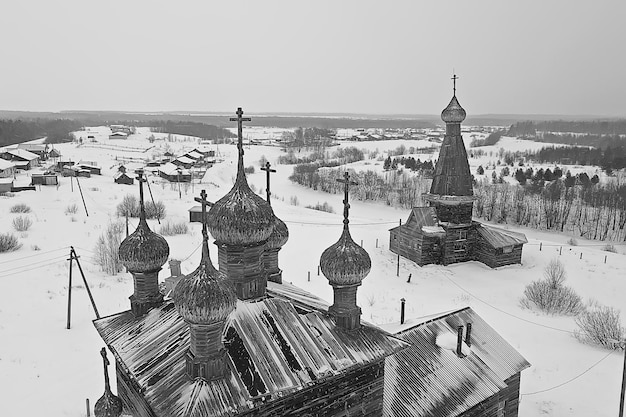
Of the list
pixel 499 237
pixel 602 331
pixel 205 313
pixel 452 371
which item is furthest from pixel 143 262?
pixel 499 237

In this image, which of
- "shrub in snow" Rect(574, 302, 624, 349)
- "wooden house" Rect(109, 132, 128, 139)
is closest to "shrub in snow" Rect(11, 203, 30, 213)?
"shrub in snow" Rect(574, 302, 624, 349)

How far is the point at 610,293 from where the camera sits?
21031 millimetres

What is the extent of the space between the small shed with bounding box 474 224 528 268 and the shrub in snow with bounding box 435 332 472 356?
1394 cm

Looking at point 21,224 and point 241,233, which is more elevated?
point 241,233

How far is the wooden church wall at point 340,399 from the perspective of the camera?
5.91m

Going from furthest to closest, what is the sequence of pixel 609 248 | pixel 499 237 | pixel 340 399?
pixel 609 248, pixel 499 237, pixel 340 399

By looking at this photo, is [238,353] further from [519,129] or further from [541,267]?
[519,129]

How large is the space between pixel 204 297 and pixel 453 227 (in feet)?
66.2

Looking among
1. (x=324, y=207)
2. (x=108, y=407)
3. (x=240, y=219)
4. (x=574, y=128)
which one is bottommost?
(x=324, y=207)

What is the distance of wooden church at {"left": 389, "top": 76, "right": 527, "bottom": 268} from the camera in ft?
77.6

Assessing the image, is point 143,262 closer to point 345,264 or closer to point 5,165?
point 345,264

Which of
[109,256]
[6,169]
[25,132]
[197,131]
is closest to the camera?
[109,256]

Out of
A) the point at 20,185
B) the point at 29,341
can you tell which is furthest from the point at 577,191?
the point at 20,185

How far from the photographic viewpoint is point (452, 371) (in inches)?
378
